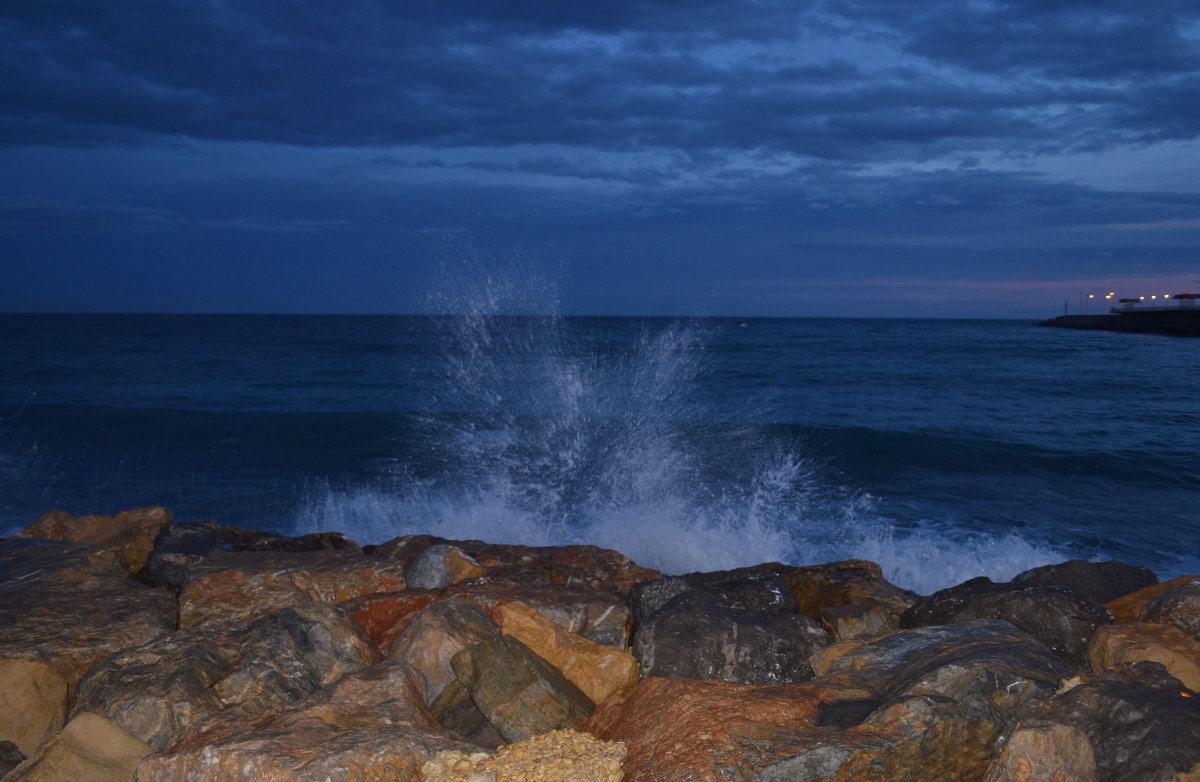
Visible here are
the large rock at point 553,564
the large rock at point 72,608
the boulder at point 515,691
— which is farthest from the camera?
the large rock at point 553,564

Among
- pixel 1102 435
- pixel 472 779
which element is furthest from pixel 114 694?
pixel 1102 435

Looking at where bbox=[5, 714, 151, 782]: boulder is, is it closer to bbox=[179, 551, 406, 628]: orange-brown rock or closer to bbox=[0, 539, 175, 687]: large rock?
bbox=[0, 539, 175, 687]: large rock

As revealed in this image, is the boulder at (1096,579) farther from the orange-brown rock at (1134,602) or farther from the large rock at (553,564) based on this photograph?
the large rock at (553,564)

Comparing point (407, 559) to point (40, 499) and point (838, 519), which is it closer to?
point (838, 519)

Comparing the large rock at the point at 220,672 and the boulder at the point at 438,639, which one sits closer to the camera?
the large rock at the point at 220,672

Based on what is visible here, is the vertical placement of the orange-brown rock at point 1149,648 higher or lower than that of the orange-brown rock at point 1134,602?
higher

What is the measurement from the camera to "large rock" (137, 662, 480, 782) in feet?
8.94

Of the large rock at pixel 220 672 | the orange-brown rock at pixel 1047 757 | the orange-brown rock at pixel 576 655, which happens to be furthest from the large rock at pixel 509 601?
the orange-brown rock at pixel 1047 757

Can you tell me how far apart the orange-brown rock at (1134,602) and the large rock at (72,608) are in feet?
18.8

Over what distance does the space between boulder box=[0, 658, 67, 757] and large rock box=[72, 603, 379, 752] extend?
0.13 metres

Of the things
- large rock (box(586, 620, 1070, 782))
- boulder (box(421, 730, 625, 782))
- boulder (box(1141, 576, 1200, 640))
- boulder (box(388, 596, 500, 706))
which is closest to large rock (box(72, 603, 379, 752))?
boulder (box(388, 596, 500, 706))

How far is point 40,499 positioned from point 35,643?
29.4 feet

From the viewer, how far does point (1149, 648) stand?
374cm

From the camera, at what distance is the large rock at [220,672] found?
3.29m
